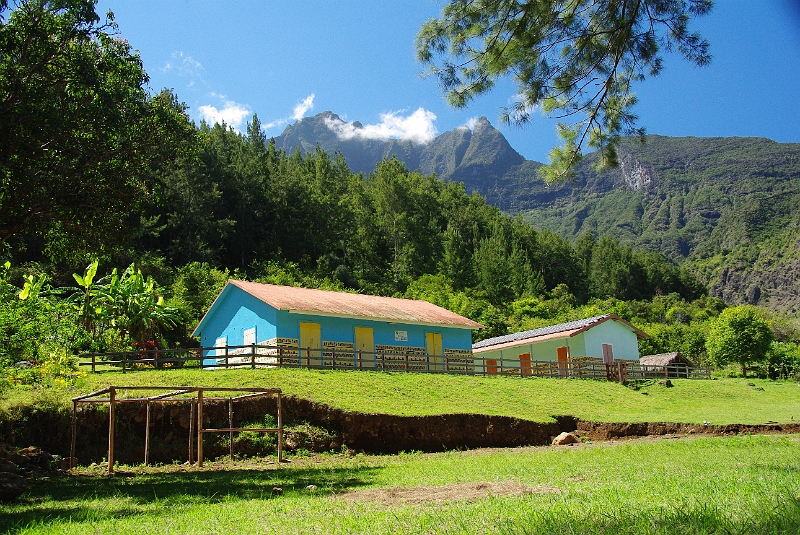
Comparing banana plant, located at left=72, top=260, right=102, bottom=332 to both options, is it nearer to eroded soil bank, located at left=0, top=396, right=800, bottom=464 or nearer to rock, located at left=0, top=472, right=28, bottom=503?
eroded soil bank, located at left=0, top=396, right=800, bottom=464

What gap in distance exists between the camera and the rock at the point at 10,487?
28.9 ft

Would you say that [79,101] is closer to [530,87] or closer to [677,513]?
[530,87]

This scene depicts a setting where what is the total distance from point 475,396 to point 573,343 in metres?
14.6

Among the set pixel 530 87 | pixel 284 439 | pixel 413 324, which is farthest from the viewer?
pixel 413 324

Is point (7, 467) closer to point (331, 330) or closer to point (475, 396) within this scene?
point (475, 396)

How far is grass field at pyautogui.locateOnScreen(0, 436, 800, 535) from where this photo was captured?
19.0 ft

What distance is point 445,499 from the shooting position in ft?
26.3

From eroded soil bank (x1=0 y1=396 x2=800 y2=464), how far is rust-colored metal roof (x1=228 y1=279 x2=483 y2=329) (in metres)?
7.65

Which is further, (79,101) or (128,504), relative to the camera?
(79,101)

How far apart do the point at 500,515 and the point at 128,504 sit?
205 inches

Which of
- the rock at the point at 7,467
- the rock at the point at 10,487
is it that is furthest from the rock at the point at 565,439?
the rock at the point at 10,487

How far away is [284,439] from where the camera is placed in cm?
1625

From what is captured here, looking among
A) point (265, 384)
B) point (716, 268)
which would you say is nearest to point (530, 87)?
point (265, 384)

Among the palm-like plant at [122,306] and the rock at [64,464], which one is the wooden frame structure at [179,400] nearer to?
the rock at [64,464]
